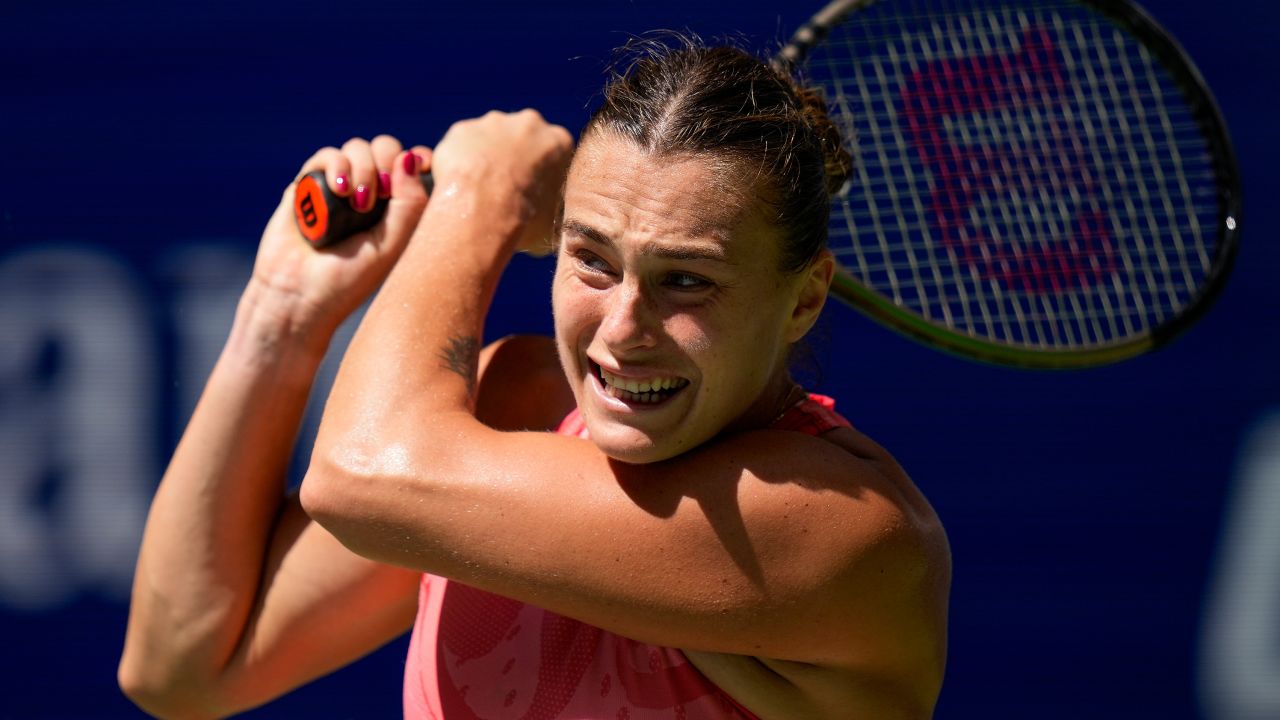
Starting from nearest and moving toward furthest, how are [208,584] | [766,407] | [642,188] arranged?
[642,188], [766,407], [208,584]

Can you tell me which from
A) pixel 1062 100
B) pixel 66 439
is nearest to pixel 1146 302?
pixel 1062 100

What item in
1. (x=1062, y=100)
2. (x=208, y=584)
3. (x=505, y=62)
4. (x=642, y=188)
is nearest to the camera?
(x=642, y=188)

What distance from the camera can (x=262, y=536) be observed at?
5.53 feet

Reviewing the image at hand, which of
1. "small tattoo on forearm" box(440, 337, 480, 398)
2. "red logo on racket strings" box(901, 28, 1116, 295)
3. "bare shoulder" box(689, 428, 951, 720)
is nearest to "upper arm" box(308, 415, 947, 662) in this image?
"bare shoulder" box(689, 428, 951, 720)

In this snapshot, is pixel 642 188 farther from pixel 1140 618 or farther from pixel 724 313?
pixel 1140 618

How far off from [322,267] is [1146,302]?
208 cm

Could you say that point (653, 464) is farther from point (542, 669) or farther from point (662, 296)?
point (542, 669)

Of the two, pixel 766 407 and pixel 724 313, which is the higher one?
pixel 724 313

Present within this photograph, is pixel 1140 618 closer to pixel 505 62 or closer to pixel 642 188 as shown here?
pixel 505 62

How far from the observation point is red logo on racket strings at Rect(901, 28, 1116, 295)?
2.50 m

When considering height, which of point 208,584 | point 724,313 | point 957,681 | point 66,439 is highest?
point 724,313

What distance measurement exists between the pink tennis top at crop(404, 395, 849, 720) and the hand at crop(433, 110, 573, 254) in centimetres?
41

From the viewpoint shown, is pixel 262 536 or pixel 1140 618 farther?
pixel 1140 618

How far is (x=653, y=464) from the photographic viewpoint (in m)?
1.31
